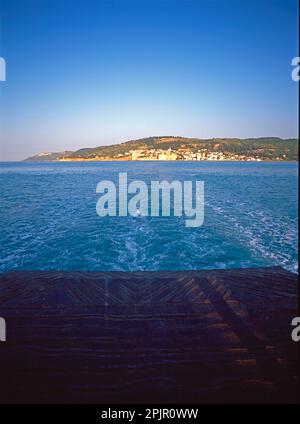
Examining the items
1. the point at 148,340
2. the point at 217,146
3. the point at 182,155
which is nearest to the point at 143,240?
the point at 148,340

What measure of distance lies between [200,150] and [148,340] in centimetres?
11622

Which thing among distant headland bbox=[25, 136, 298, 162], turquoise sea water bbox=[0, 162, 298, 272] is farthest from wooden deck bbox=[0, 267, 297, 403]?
distant headland bbox=[25, 136, 298, 162]

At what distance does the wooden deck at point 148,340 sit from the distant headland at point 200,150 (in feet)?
313

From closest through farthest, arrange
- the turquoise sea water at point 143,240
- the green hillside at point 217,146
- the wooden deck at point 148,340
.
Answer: the wooden deck at point 148,340 < the turquoise sea water at point 143,240 < the green hillside at point 217,146

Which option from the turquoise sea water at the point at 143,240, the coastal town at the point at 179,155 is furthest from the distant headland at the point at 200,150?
the turquoise sea water at the point at 143,240

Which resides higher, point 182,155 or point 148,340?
point 182,155

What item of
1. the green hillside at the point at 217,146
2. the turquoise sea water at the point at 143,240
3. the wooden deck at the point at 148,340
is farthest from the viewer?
the green hillside at the point at 217,146

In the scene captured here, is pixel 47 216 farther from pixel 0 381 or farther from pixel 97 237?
pixel 0 381

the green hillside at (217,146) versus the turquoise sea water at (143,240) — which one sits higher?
the green hillside at (217,146)

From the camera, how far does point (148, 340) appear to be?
2.89 metres

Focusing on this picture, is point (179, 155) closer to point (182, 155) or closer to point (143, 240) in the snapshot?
point (182, 155)

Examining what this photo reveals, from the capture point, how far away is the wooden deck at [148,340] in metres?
2.32

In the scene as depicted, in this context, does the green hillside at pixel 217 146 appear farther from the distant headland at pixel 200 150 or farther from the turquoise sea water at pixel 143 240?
the turquoise sea water at pixel 143 240

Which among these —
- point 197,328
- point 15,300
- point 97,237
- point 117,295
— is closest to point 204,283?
point 197,328
